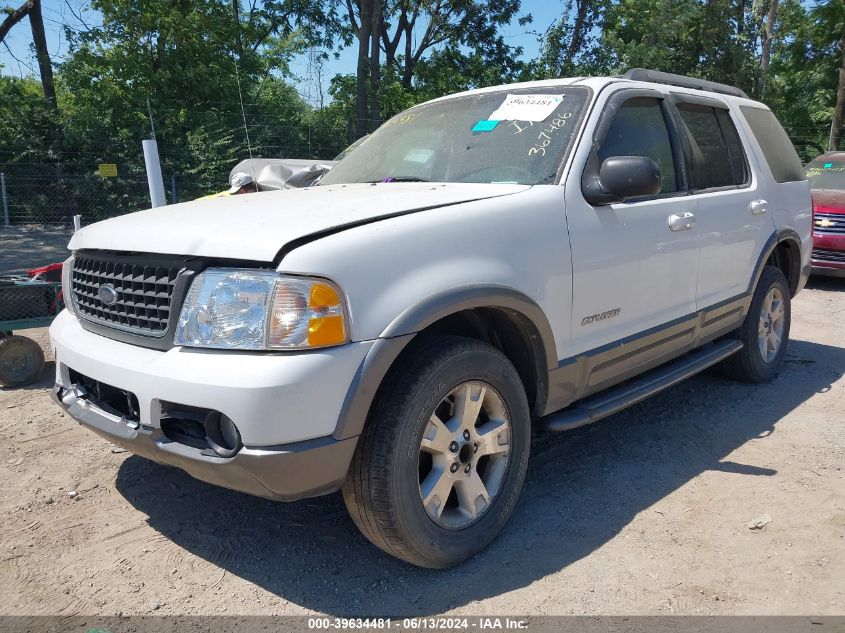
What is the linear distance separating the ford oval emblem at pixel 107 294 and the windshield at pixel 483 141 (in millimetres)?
1526

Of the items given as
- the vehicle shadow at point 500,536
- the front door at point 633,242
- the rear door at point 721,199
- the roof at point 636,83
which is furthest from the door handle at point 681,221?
the vehicle shadow at point 500,536

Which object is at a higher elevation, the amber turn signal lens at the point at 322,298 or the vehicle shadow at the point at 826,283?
the amber turn signal lens at the point at 322,298

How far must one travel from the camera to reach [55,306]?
5047 millimetres

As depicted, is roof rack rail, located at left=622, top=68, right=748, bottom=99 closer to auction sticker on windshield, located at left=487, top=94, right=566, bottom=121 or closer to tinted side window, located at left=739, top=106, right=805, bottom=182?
tinted side window, located at left=739, top=106, right=805, bottom=182

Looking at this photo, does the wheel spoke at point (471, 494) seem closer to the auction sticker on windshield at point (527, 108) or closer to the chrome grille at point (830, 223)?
the auction sticker on windshield at point (527, 108)

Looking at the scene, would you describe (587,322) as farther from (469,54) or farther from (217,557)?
(469,54)

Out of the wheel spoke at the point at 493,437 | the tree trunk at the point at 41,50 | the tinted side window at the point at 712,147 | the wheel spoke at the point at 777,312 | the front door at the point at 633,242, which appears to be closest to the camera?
the wheel spoke at the point at 493,437

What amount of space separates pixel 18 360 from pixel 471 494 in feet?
12.4

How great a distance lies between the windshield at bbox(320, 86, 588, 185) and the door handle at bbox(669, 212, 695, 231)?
0.78m

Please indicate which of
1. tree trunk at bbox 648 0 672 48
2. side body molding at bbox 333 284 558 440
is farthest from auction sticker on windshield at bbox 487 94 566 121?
tree trunk at bbox 648 0 672 48

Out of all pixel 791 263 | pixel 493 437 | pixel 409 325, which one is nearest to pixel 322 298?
pixel 409 325

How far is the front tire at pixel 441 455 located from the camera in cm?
244

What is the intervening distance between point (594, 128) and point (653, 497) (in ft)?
6.01

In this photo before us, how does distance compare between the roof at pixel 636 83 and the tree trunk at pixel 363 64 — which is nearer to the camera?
the roof at pixel 636 83
